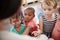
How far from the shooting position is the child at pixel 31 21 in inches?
49.7

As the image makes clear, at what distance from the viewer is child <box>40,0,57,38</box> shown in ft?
4.32

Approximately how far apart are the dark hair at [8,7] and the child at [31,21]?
0.99 m

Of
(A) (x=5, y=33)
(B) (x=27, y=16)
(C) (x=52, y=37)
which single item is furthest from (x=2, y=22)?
(C) (x=52, y=37)

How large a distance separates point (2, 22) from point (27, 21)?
1.02m

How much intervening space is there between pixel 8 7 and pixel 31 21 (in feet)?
3.45

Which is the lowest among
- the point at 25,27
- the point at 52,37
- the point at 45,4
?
the point at 52,37

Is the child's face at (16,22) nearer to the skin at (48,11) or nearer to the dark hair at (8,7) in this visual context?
the skin at (48,11)

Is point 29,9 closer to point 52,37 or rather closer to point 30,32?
point 30,32

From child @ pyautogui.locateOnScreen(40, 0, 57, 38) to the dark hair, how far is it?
1.08m

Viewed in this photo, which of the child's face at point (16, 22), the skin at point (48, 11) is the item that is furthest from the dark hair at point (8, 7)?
the skin at point (48, 11)

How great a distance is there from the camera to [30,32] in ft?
4.21

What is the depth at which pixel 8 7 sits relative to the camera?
24 cm

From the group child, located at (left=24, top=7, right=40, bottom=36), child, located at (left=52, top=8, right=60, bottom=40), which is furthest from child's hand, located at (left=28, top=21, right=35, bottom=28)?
child, located at (left=52, top=8, right=60, bottom=40)

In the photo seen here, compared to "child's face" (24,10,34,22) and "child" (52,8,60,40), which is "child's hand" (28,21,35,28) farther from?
"child" (52,8,60,40)
